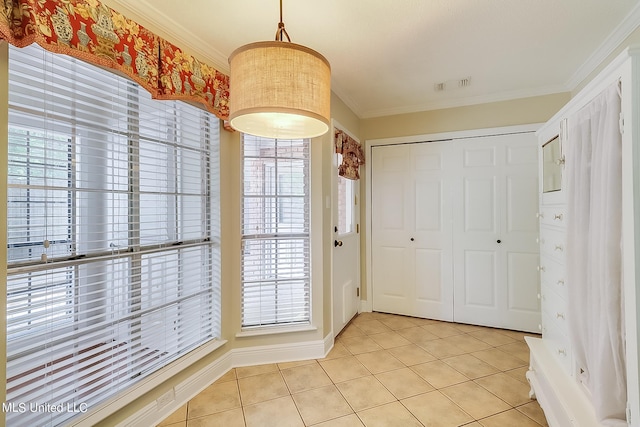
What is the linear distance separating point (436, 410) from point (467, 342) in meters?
1.16

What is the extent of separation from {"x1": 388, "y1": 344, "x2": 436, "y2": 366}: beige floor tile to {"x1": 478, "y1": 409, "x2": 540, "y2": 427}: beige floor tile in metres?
0.69

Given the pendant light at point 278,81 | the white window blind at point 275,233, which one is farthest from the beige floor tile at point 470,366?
the pendant light at point 278,81

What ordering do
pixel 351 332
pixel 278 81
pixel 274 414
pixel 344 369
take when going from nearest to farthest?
pixel 278 81, pixel 274 414, pixel 344 369, pixel 351 332

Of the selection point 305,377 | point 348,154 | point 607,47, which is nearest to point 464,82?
point 607,47

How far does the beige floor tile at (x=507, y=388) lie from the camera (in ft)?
6.30

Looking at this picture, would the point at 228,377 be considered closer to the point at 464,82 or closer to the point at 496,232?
the point at 496,232

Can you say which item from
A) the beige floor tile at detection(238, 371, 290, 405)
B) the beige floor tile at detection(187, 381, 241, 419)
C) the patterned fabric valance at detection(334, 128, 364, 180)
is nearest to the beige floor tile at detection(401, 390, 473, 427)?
the beige floor tile at detection(238, 371, 290, 405)

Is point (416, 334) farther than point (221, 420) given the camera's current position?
Yes

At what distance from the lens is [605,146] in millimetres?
1137

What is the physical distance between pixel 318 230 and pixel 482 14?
1834 mm

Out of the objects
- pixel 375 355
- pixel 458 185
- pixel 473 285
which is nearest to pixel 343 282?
pixel 375 355

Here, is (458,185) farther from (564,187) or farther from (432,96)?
(564,187)

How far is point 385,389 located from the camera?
6.68ft

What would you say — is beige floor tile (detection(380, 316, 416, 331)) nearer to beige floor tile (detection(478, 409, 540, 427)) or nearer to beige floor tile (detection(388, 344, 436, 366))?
beige floor tile (detection(388, 344, 436, 366))
